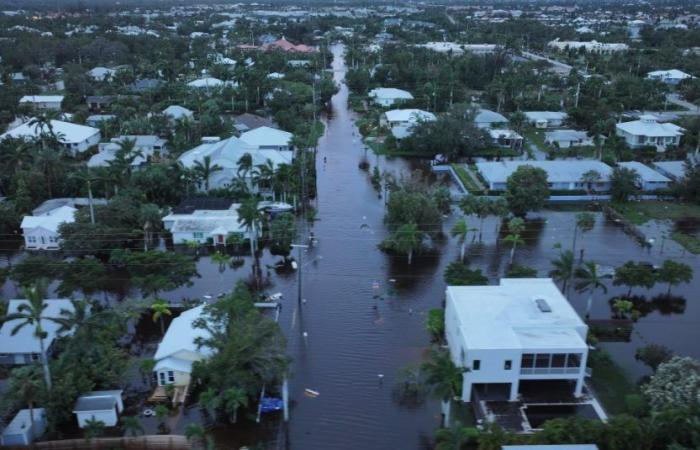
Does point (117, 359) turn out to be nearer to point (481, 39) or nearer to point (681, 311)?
point (681, 311)

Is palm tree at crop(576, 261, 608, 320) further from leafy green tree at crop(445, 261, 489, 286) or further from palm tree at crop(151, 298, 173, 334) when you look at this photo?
palm tree at crop(151, 298, 173, 334)

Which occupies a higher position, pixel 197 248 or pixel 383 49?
pixel 383 49

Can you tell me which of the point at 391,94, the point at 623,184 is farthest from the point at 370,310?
the point at 391,94

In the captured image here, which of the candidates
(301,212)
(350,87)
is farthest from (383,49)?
(301,212)

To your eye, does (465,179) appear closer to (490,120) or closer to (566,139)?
(566,139)

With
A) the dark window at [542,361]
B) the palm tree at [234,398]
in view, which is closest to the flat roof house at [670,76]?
the dark window at [542,361]

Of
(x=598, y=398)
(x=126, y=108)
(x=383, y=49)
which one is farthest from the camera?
(x=383, y=49)
